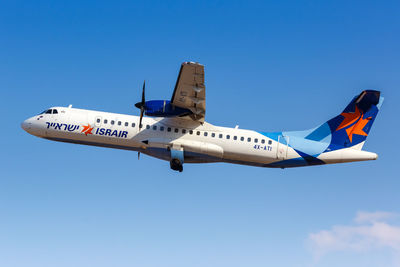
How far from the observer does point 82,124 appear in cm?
2770

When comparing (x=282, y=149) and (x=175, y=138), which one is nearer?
(x=282, y=149)

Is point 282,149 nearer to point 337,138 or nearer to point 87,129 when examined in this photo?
point 337,138

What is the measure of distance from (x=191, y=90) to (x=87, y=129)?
6.61m

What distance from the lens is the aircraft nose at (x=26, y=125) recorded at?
93.9ft

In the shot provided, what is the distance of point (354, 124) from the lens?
27.1 m

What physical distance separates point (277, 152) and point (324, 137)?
2.77m

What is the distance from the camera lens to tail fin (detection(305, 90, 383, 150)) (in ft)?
88.0

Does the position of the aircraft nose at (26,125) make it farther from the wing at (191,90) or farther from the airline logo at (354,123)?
the airline logo at (354,123)

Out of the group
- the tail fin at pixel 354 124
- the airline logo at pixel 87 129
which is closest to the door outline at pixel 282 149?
the tail fin at pixel 354 124

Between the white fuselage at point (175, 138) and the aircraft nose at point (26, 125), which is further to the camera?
the aircraft nose at point (26, 125)

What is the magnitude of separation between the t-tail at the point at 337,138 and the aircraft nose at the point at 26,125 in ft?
44.0

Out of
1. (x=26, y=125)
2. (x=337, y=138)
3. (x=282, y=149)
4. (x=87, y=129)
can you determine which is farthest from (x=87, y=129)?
(x=337, y=138)

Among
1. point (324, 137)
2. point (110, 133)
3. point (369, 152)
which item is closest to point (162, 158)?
point (110, 133)

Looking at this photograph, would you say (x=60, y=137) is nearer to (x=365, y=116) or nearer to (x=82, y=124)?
(x=82, y=124)
